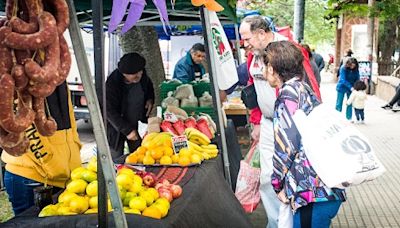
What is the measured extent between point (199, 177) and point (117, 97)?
2152 millimetres

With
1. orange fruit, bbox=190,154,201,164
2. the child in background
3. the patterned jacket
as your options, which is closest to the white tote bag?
the patterned jacket

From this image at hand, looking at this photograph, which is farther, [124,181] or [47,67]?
[124,181]

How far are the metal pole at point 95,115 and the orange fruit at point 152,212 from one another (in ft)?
1.23

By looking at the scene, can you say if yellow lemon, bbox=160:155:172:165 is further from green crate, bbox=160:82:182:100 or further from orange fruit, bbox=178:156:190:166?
green crate, bbox=160:82:182:100

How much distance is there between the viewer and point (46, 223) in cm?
257

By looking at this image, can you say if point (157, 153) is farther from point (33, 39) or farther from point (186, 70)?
point (186, 70)

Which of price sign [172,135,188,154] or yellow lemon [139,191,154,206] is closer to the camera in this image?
yellow lemon [139,191,154,206]

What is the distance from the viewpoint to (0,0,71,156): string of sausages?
1629 mm

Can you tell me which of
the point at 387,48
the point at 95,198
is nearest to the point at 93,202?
the point at 95,198

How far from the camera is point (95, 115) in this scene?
218 centimetres

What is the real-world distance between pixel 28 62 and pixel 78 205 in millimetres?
1334

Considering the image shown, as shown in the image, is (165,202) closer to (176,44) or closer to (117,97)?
(117,97)

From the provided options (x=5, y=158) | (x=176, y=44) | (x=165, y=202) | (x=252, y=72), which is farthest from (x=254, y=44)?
(x=176, y=44)

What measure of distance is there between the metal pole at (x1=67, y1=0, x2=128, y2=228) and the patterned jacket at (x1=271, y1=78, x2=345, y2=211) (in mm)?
1268
